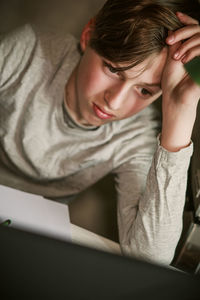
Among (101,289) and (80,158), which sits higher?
(101,289)

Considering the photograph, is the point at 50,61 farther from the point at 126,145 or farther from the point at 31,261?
the point at 31,261

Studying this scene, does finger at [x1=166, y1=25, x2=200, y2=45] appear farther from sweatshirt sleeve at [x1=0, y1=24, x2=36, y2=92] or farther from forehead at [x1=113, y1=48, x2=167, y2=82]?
sweatshirt sleeve at [x1=0, y1=24, x2=36, y2=92]

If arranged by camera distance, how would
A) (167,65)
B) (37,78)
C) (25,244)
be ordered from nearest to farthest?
(25,244)
(167,65)
(37,78)

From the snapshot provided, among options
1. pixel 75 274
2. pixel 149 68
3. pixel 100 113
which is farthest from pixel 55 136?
pixel 75 274

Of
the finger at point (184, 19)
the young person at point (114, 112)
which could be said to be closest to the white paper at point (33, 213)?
the young person at point (114, 112)

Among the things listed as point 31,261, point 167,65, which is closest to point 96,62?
point 167,65

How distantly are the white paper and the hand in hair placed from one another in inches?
8.1

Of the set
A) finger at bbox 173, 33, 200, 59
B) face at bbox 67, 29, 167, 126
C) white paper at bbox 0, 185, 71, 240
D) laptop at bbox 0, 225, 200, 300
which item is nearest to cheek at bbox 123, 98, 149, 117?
face at bbox 67, 29, 167, 126

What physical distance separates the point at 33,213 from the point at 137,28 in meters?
0.33

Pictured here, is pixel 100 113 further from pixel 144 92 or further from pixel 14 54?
pixel 14 54

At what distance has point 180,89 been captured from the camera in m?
0.53

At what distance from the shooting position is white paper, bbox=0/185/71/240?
0.48 meters

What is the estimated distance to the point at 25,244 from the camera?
5.9 inches

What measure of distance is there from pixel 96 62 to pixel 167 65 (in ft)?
0.41
